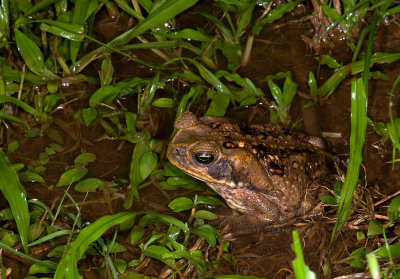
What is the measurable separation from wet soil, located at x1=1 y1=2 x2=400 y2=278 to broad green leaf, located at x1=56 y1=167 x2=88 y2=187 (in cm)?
8

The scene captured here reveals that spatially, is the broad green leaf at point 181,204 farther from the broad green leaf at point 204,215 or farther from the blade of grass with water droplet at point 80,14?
the blade of grass with water droplet at point 80,14

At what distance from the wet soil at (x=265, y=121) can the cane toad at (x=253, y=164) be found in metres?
0.23

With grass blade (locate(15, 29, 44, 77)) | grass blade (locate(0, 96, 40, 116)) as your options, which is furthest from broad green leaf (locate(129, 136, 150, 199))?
grass blade (locate(15, 29, 44, 77))

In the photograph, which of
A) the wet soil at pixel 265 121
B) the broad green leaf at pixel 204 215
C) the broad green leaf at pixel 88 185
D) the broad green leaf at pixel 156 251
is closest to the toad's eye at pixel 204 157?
the broad green leaf at pixel 204 215

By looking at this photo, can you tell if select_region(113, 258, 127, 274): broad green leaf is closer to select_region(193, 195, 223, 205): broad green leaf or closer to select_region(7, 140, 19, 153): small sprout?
select_region(193, 195, 223, 205): broad green leaf

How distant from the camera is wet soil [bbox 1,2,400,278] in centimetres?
394

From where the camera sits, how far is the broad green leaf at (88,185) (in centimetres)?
430

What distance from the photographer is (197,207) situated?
4.31 meters

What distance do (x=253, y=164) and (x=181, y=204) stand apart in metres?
0.69

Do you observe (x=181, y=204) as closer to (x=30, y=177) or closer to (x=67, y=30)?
(x=30, y=177)

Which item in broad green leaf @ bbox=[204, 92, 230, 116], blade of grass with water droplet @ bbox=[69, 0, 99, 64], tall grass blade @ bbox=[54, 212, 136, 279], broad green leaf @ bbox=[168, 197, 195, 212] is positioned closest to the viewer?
tall grass blade @ bbox=[54, 212, 136, 279]

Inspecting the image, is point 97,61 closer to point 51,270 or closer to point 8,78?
point 8,78

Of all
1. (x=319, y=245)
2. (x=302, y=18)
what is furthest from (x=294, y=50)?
(x=319, y=245)

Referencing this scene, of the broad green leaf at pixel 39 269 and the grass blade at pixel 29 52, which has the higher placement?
the grass blade at pixel 29 52
